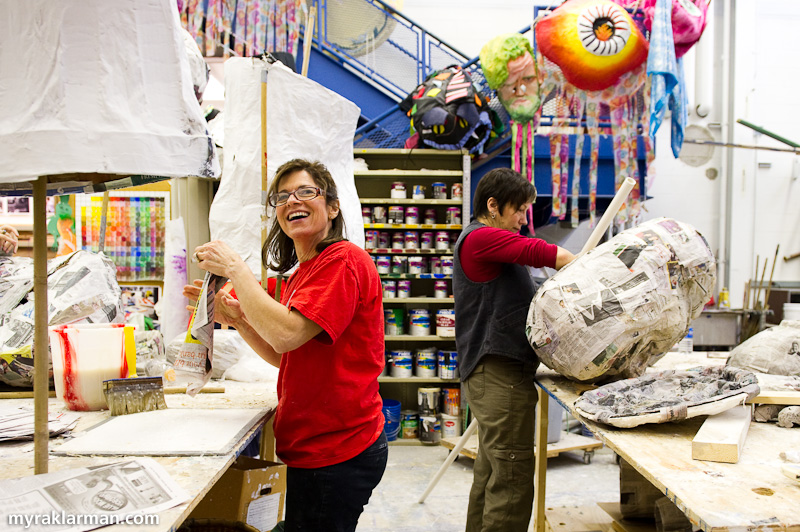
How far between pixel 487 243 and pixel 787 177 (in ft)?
18.4

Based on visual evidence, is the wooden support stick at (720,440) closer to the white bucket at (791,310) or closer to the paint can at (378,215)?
the paint can at (378,215)

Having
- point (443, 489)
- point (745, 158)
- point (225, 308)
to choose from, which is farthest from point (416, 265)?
point (745, 158)

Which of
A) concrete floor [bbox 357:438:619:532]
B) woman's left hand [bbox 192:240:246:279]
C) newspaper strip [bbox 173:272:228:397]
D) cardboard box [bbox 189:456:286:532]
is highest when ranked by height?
woman's left hand [bbox 192:240:246:279]

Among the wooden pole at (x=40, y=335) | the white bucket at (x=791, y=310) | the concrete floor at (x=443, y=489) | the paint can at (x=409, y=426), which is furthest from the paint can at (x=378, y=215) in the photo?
the white bucket at (x=791, y=310)

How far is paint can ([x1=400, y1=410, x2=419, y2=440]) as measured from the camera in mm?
4699

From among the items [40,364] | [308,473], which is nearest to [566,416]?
[308,473]

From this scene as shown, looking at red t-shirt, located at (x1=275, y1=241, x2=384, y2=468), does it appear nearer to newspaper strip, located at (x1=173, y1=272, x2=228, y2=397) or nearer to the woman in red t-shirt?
the woman in red t-shirt

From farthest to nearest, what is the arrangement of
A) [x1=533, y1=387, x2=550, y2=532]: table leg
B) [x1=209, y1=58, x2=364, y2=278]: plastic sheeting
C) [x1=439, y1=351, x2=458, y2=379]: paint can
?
[x1=439, y1=351, x2=458, y2=379]: paint can
[x1=209, y1=58, x2=364, y2=278]: plastic sheeting
[x1=533, y1=387, x2=550, y2=532]: table leg

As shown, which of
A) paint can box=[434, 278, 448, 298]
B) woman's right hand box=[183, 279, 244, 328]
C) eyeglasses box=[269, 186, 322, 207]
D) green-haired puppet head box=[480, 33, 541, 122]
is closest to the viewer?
eyeglasses box=[269, 186, 322, 207]

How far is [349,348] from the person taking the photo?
143 cm

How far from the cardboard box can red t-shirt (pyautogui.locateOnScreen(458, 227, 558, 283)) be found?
1087 mm

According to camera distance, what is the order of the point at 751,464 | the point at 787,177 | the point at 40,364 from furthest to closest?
the point at 787,177 → the point at 751,464 → the point at 40,364

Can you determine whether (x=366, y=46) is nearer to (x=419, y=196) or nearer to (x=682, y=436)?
(x=419, y=196)

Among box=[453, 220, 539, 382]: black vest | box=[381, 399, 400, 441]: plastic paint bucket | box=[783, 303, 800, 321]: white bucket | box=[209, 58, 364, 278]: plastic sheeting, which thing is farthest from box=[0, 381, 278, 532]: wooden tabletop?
box=[783, 303, 800, 321]: white bucket
